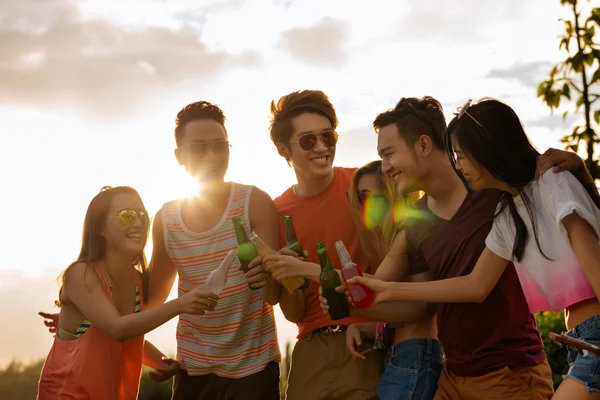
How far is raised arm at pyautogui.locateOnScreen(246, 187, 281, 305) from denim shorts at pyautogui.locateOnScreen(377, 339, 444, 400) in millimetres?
1005

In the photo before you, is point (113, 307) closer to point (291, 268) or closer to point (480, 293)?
point (291, 268)

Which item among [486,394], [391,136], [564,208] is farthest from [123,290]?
[564,208]

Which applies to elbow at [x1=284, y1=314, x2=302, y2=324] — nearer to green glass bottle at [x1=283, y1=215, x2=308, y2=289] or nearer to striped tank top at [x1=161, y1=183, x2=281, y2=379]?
striped tank top at [x1=161, y1=183, x2=281, y2=379]

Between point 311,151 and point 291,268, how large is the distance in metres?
1.19

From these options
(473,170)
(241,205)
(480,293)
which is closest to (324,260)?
(241,205)

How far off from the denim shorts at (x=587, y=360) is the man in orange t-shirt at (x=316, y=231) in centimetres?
157

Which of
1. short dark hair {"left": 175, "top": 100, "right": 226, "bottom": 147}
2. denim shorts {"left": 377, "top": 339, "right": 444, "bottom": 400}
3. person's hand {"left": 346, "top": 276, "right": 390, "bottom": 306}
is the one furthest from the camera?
short dark hair {"left": 175, "top": 100, "right": 226, "bottom": 147}

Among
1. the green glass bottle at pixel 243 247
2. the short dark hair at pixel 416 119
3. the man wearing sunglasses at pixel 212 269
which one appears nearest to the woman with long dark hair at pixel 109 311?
the man wearing sunglasses at pixel 212 269

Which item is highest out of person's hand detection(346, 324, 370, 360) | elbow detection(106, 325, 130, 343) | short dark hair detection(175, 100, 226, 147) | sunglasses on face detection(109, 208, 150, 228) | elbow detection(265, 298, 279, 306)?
short dark hair detection(175, 100, 226, 147)

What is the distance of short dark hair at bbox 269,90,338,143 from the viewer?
570cm

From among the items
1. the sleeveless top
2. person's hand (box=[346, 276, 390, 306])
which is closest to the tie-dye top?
person's hand (box=[346, 276, 390, 306])

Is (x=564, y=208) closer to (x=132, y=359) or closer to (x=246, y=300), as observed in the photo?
(x=246, y=300)

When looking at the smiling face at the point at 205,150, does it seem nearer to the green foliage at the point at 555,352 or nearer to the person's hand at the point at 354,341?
the person's hand at the point at 354,341

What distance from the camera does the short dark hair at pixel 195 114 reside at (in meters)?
5.63
